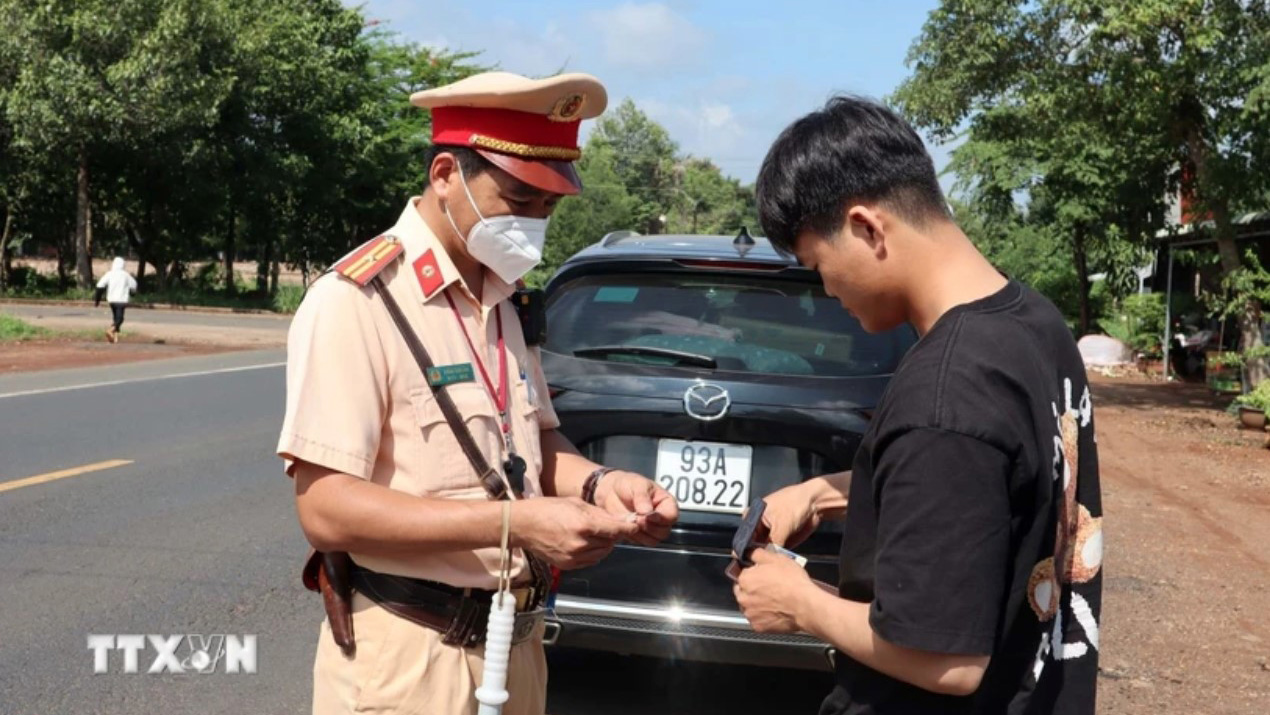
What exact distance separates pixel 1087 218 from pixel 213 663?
24.2 metres

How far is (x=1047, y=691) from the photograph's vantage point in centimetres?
185

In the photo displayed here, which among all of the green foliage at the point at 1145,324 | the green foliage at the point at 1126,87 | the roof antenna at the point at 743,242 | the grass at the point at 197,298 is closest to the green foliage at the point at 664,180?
the grass at the point at 197,298

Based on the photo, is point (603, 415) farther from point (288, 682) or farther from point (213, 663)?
point (213, 663)

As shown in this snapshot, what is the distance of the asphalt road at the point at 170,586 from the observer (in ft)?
16.1

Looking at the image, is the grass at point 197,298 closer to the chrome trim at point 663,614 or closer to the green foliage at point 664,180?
the chrome trim at point 663,614

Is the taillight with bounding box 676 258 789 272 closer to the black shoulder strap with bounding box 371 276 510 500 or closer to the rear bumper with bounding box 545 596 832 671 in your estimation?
the rear bumper with bounding box 545 596 832 671

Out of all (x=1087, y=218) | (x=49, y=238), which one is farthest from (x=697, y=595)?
(x=49, y=238)

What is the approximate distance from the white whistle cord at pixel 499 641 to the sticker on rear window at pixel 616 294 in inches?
100

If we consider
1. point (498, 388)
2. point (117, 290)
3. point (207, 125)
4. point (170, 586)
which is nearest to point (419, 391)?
point (498, 388)

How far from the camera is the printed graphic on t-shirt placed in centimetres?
178

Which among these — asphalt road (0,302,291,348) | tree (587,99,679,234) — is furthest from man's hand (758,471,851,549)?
tree (587,99,679,234)

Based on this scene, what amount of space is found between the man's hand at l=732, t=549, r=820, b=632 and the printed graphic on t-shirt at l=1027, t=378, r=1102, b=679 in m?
0.32

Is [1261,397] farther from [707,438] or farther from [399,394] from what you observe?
[399,394]

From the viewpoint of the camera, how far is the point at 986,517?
1635mm
